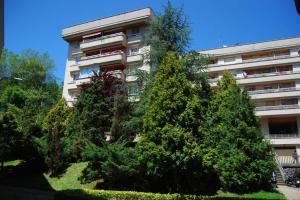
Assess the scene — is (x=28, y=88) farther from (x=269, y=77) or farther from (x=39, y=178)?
(x=269, y=77)

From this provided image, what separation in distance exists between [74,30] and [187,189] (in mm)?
31025

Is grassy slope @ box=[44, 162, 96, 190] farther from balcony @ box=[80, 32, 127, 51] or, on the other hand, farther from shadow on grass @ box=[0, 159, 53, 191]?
balcony @ box=[80, 32, 127, 51]

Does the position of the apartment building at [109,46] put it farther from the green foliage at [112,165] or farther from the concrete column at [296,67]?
the concrete column at [296,67]

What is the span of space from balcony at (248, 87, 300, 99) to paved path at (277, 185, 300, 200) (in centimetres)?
1612

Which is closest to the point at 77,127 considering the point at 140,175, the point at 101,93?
the point at 101,93

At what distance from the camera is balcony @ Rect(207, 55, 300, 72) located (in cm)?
3712

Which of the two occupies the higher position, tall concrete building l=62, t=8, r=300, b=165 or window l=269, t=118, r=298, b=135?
tall concrete building l=62, t=8, r=300, b=165

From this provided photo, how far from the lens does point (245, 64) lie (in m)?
38.8

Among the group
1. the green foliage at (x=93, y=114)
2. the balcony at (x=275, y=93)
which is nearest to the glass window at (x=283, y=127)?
the balcony at (x=275, y=93)

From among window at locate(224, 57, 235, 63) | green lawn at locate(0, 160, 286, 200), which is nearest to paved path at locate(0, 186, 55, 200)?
green lawn at locate(0, 160, 286, 200)

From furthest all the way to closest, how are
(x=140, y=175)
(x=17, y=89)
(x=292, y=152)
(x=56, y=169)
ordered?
(x=17, y=89) → (x=292, y=152) → (x=56, y=169) → (x=140, y=175)

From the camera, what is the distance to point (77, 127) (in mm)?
25719

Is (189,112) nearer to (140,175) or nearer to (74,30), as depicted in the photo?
(140,175)

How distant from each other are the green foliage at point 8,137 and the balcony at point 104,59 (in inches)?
584
